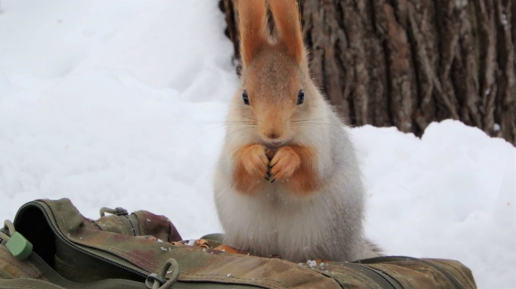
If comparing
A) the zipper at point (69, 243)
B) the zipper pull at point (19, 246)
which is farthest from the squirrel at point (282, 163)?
the zipper pull at point (19, 246)

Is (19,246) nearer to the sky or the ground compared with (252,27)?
nearer to the ground

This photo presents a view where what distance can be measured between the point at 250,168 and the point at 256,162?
2cm

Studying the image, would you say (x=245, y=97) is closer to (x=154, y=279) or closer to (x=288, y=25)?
(x=288, y=25)

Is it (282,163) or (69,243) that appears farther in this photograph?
(282,163)

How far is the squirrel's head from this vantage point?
1.51 m

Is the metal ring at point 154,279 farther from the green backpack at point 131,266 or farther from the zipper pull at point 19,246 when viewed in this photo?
the zipper pull at point 19,246

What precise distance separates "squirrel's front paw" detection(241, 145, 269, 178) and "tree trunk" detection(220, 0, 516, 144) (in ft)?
5.15

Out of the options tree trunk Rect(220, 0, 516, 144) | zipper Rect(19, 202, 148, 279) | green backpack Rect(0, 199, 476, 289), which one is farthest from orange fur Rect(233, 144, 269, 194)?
tree trunk Rect(220, 0, 516, 144)

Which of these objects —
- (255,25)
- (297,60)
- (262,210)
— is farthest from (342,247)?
(255,25)

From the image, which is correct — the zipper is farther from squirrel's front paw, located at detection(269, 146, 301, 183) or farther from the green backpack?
squirrel's front paw, located at detection(269, 146, 301, 183)

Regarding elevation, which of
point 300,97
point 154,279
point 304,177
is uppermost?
point 300,97

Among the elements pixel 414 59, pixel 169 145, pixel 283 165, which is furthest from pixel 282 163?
pixel 414 59

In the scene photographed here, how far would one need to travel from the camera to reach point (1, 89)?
9.99ft

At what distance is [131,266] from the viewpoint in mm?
1207
